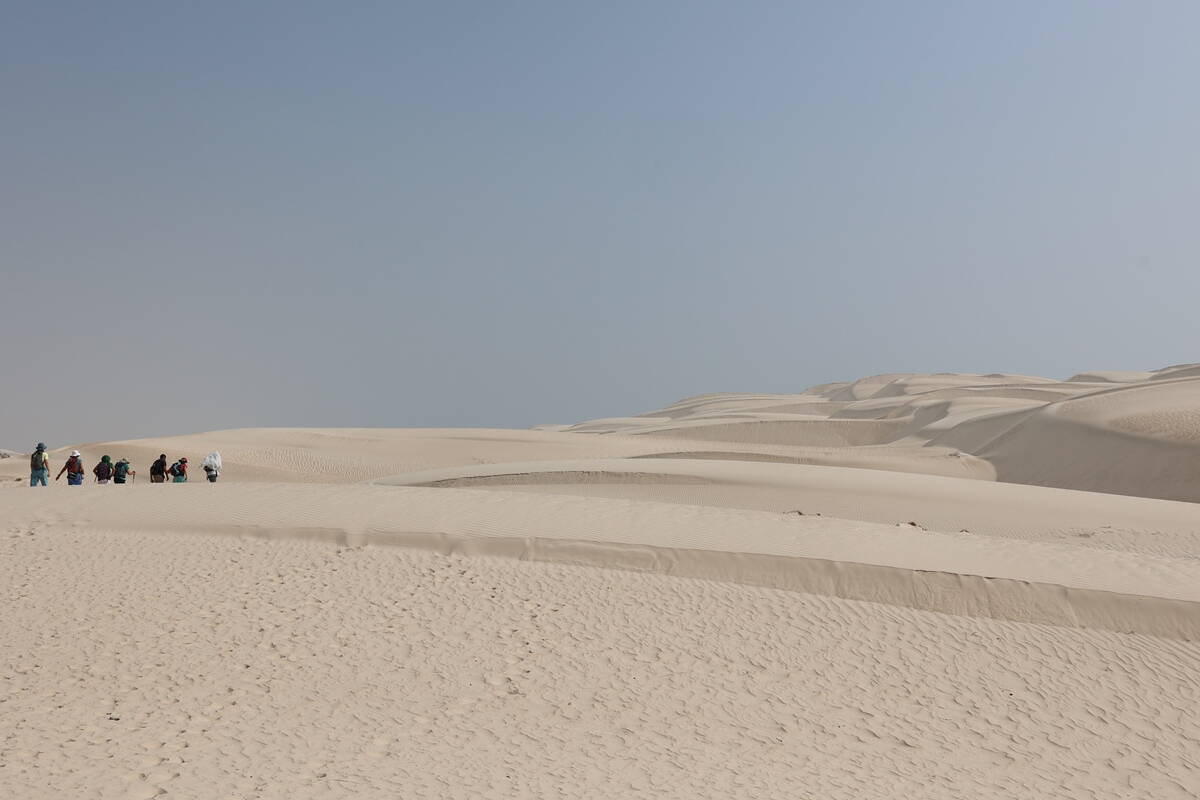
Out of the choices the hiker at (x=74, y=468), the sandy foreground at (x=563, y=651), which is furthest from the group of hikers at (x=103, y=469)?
the sandy foreground at (x=563, y=651)

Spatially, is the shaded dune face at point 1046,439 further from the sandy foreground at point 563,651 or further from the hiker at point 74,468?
the hiker at point 74,468

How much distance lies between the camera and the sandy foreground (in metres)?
5.86

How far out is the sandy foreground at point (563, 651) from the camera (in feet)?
19.2

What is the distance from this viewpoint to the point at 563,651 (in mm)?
7555

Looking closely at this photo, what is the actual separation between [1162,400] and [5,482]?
30.7 meters

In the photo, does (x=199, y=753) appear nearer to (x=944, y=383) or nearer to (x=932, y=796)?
(x=932, y=796)

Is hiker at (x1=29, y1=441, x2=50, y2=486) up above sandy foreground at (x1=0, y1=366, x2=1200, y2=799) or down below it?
above

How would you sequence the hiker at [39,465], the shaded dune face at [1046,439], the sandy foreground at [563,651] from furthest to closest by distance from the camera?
the shaded dune face at [1046,439]
the hiker at [39,465]
the sandy foreground at [563,651]

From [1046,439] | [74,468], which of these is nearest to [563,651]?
[74,468]

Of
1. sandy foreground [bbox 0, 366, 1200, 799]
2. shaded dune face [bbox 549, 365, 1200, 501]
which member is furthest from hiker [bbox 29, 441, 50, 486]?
shaded dune face [bbox 549, 365, 1200, 501]

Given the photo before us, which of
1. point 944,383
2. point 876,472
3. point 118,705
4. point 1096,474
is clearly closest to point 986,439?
point 1096,474

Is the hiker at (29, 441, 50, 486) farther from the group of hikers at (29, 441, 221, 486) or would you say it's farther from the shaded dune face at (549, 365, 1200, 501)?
the shaded dune face at (549, 365, 1200, 501)

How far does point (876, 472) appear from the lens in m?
20.1

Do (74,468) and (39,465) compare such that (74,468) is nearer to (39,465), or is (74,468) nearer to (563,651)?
(39,465)
